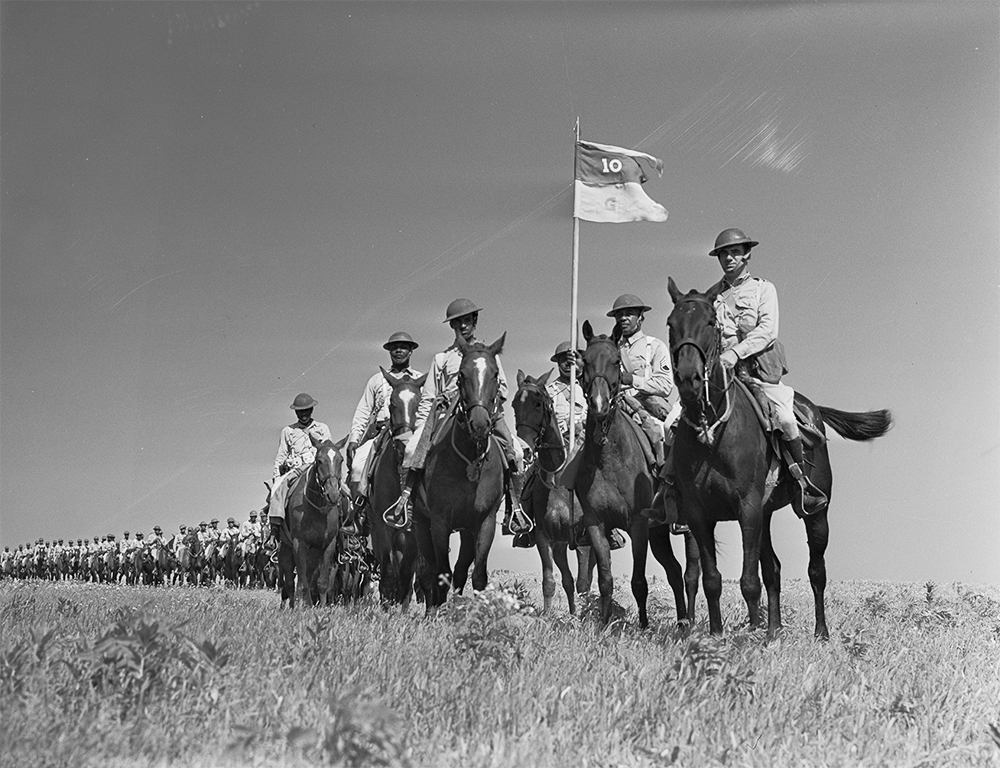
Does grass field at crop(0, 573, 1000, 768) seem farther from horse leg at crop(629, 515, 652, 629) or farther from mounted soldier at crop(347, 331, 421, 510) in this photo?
mounted soldier at crop(347, 331, 421, 510)

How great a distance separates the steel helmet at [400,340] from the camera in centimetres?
1522

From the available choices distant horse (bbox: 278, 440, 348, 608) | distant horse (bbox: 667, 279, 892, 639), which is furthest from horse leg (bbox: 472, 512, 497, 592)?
distant horse (bbox: 278, 440, 348, 608)

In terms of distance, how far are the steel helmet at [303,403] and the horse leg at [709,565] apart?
10.8 metres

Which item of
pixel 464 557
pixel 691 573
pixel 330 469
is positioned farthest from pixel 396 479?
pixel 330 469

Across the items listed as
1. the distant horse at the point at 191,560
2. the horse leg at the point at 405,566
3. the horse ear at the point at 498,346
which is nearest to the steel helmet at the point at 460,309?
the horse ear at the point at 498,346

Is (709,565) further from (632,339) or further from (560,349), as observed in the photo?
(560,349)

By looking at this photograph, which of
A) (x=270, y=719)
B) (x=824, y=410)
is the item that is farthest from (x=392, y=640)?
(x=824, y=410)

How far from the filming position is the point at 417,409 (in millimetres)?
12633

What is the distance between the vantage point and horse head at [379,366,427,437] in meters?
12.5

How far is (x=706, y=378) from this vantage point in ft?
29.3

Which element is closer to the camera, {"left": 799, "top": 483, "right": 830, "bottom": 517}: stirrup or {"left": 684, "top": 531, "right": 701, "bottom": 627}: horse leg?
{"left": 799, "top": 483, "right": 830, "bottom": 517}: stirrup

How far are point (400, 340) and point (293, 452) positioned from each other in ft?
15.0

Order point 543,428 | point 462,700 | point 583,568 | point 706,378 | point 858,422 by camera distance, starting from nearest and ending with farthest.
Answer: point 462,700, point 706,378, point 858,422, point 543,428, point 583,568

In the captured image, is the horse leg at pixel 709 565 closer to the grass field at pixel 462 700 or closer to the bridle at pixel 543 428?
the grass field at pixel 462 700
